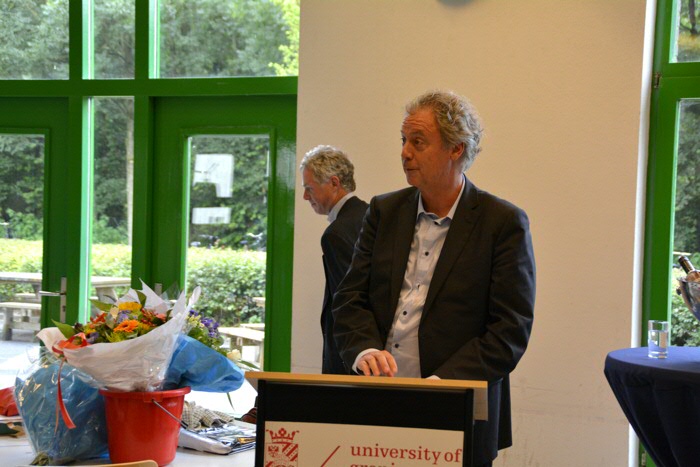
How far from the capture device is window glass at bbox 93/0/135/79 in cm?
514

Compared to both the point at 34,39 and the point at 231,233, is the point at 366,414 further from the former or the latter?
the point at 34,39

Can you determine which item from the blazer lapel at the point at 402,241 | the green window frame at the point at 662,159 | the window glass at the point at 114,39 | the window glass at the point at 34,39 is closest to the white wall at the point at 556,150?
the green window frame at the point at 662,159

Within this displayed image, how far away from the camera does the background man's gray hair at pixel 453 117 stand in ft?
7.36

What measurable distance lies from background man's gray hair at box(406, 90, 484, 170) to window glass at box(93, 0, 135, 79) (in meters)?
3.30

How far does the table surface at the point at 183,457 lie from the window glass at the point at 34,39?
360 cm

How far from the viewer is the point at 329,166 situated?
361cm

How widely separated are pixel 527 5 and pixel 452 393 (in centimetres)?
295

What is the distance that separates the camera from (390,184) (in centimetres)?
439

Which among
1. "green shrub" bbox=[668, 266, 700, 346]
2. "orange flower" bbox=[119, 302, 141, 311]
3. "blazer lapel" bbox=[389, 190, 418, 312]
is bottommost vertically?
"green shrub" bbox=[668, 266, 700, 346]

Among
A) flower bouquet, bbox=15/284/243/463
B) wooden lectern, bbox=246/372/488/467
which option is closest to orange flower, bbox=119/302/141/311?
flower bouquet, bbox=15/284/243/463

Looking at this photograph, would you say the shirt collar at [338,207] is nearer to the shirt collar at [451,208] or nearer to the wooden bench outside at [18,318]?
the shirt collar at [451,208]

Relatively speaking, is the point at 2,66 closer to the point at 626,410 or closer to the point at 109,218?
the point at 109,218

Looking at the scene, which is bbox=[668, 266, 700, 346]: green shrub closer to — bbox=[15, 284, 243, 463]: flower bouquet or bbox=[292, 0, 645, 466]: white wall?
bbox=[292, 0, 645, 466]: white wall

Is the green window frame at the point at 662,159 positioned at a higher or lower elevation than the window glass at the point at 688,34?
lower
